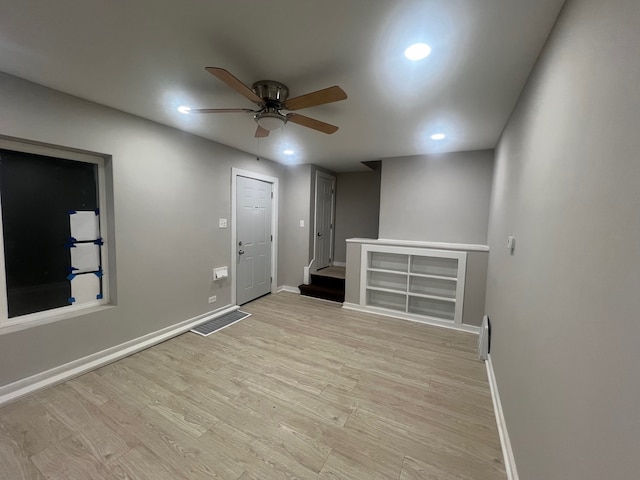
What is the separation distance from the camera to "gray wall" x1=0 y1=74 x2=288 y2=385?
2.01m

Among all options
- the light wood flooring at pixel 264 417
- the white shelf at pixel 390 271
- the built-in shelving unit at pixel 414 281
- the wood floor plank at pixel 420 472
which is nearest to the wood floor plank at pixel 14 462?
the light wood flooring at pixel 264 417

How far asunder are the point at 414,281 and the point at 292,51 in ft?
10.7

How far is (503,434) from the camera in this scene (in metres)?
1.67

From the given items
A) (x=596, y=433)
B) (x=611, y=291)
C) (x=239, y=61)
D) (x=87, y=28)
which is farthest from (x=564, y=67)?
(x=87, y=28)

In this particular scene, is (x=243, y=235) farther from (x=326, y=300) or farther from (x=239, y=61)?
(x=239, y=61)

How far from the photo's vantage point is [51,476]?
4.63 ft

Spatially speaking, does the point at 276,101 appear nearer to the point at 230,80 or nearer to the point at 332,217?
the point at 230,80

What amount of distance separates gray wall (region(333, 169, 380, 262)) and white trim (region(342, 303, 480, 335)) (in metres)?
1.68

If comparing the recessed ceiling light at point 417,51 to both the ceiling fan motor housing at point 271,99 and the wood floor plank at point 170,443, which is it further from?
the wood floor plank at point 170,443

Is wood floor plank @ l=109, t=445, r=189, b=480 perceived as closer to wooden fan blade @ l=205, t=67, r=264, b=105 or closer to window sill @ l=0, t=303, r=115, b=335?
window sill @ l=0, t=303, r=115, b=335

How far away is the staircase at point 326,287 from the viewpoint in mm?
4414

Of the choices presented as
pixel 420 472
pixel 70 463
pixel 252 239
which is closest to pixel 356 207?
pixel 252 239

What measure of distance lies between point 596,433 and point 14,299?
3.58 m

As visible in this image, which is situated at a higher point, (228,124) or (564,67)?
(228,124)
